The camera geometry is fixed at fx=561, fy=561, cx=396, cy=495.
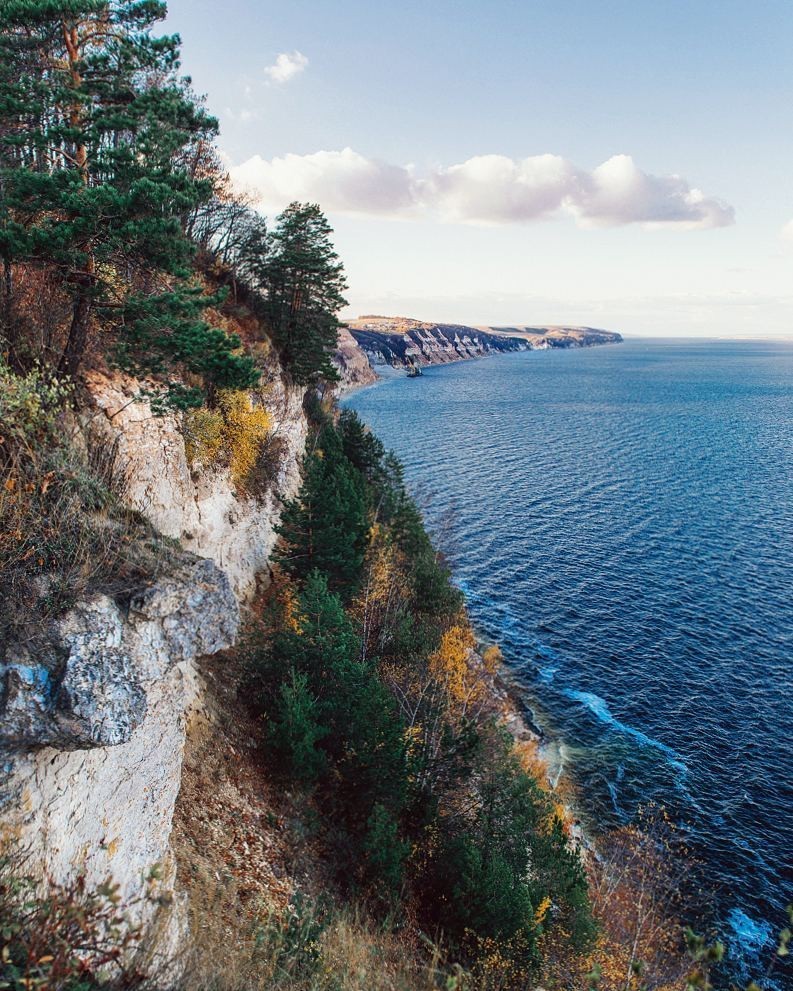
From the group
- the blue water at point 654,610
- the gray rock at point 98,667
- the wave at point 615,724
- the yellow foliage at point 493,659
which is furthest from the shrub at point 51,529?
the wave at point 615,724

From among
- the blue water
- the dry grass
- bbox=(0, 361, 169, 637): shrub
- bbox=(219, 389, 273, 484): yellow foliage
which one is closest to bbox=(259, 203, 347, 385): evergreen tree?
bbox=(219, 389, 273, 484): yellow foliage

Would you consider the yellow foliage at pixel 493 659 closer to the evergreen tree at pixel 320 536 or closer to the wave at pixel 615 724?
the wave at pixel 615 724

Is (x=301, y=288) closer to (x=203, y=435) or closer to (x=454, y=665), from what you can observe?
(x=203, y=435)

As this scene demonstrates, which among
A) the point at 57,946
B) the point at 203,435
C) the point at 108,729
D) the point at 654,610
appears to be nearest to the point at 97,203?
the point at 108,729

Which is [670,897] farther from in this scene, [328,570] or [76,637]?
[76,637]

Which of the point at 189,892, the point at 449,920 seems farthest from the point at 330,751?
the point at 189,892

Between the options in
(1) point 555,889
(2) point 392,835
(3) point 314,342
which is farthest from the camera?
(3) point 314,342
